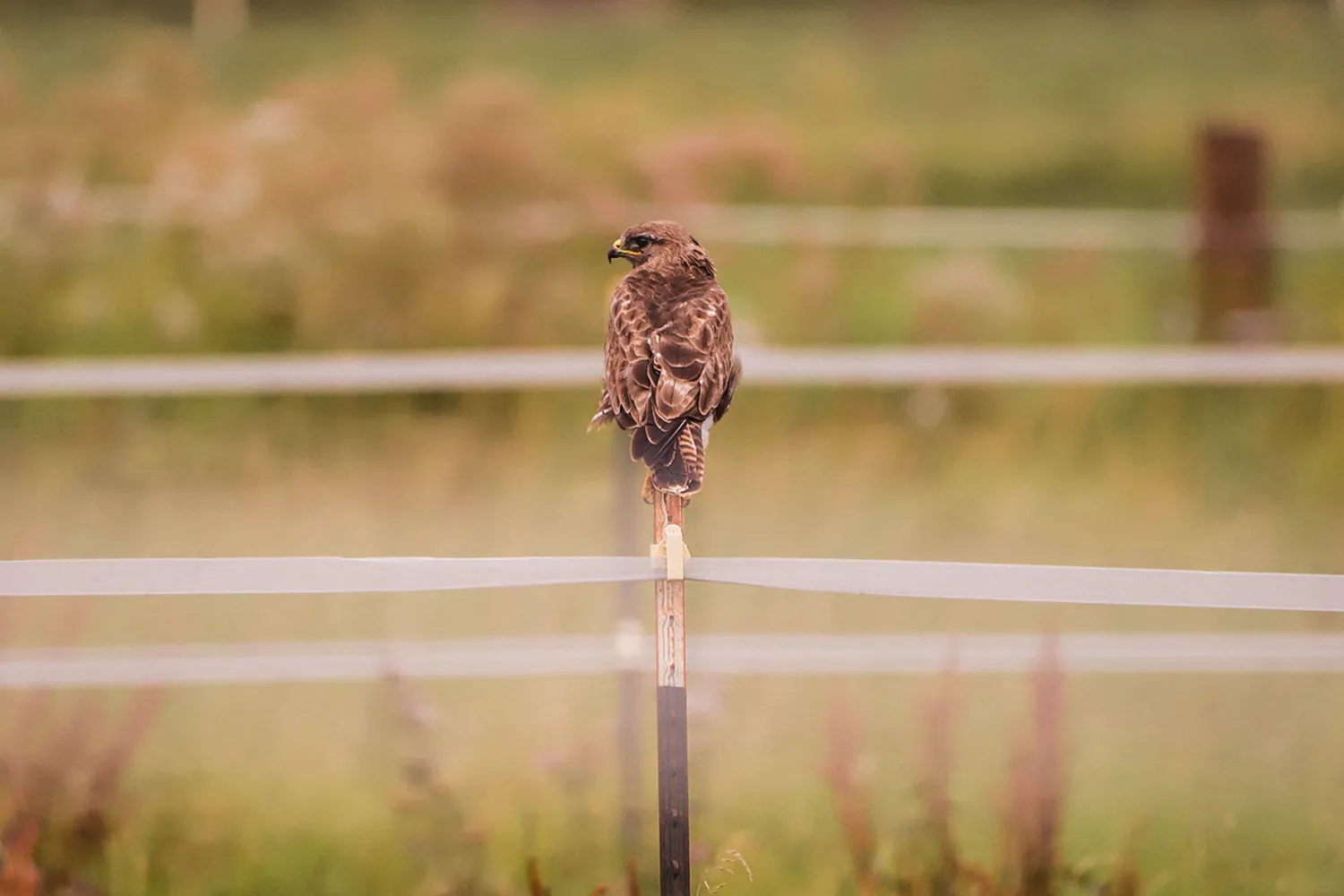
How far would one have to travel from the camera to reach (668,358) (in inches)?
108

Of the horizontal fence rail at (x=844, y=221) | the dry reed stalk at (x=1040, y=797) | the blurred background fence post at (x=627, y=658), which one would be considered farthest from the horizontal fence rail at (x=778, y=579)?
the horizontal fence rail at (x=844, y=221)

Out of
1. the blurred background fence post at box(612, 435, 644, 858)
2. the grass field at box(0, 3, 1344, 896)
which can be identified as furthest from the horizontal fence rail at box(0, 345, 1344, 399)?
the grass field at box(0, 3, 1344, 896)

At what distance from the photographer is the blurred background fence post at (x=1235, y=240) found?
322 inches

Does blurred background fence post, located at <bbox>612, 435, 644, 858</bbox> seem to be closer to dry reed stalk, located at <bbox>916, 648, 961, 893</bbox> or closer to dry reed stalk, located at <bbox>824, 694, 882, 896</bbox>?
dry reed stalk, located at <bbox>824, 694, 882, 896</bbox>

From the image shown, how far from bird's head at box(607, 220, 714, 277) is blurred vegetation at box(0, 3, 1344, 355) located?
443 cm

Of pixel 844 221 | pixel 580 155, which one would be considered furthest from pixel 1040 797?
pixel 580 155

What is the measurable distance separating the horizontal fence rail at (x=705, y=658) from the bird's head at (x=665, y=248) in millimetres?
1514

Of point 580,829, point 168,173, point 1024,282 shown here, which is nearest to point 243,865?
point 580,829

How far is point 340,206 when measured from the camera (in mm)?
8141

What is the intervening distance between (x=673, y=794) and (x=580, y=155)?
717 cm

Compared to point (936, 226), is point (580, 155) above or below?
above

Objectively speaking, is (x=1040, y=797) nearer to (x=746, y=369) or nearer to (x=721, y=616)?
(x=746, y=369)

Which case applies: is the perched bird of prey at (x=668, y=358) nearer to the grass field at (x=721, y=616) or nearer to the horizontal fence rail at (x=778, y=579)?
the horizontal fence rail at (x=778, y=579)

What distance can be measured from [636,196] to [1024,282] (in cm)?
246
